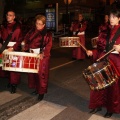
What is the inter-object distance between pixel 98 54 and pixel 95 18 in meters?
36.4

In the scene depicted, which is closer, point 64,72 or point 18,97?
point 18,97

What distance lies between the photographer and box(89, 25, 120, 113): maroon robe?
14.3 ft

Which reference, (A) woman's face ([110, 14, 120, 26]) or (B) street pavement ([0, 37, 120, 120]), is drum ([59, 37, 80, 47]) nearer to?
(B) street pavement ([0, 37, 120, 120])

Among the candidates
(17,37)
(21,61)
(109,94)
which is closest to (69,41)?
(17,37)

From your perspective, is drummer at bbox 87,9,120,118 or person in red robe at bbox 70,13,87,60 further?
person in red robe at bbox 70,13,87,60

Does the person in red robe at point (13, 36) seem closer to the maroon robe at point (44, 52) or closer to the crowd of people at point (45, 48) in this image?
the crowd of people at point (45, 48)

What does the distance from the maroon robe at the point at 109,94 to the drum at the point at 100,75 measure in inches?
16.8

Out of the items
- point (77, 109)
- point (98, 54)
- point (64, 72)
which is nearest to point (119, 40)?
point (98, 54)

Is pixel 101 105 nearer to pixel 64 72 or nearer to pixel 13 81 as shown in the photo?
pixel 13 81

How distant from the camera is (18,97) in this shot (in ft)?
18.5

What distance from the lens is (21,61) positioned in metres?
4.68

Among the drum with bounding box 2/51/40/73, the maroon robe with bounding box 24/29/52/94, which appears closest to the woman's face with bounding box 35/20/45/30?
the maroon robe with bounding box 24/29/52/94

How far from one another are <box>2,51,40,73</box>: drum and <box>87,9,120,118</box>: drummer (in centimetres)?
97

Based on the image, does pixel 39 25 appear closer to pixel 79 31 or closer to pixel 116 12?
pixel 116 12
